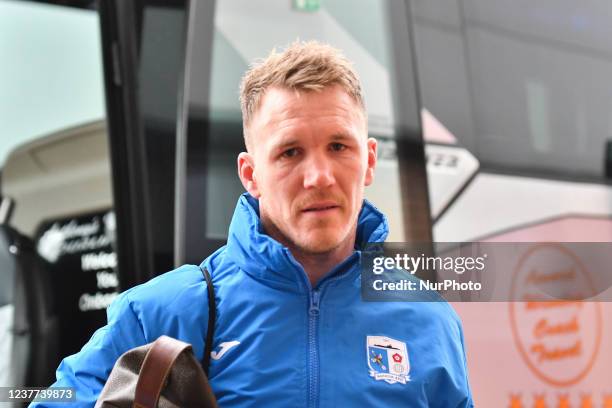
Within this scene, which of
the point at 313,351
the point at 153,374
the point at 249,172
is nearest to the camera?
the point at 153,374

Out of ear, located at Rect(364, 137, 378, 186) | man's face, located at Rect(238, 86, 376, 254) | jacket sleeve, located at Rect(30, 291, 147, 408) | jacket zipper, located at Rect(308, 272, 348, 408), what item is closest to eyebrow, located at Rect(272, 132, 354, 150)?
man's face, located at Rect(238, 86, 376, 254)

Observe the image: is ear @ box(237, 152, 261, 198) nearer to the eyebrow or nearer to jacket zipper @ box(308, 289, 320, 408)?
the eyebrow

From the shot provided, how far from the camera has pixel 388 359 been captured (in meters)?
1.27

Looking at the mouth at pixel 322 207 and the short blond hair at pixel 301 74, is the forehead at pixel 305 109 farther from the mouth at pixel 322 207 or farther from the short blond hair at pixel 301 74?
the mouth at pixel 322 207

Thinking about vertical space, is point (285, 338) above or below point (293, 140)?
below

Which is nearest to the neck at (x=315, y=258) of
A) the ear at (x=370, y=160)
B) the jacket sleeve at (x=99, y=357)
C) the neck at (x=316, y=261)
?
the neck at (x=316, y=261)

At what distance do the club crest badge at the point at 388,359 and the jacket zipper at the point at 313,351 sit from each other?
82 millimetres

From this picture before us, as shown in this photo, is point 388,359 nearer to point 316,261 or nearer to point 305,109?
point 316,261

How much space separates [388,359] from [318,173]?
0.94 ft

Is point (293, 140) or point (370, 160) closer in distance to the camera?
point (293, 140)

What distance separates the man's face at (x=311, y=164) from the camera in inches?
50.2

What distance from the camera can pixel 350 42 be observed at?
2.88 m

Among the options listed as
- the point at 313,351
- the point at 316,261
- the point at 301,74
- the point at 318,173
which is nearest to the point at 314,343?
the point at 313,351

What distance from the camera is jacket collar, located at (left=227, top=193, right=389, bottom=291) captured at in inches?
50.1
